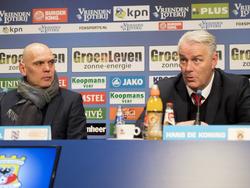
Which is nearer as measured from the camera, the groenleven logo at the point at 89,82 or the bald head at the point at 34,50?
the bald head at the point at 34,50

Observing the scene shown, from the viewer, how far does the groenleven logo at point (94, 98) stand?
473cm

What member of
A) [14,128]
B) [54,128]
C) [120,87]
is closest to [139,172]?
[14,128]

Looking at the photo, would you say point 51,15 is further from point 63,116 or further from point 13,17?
point 63,116

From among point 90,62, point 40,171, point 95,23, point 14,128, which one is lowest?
point 40,171

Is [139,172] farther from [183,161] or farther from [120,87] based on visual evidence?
[120,87]

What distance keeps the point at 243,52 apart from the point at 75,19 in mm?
1644

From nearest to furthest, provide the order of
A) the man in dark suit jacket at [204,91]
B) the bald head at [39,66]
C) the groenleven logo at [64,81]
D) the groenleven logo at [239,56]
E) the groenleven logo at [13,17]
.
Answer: the man in dark suit jacket at [204,91]
the bald head at [39,66]
the groenleven logo at [239,56]
the groenleven logo at [64,81]
the groenleven logo at [13,17]

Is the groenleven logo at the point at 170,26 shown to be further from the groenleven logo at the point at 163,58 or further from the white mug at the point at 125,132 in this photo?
the white mug at the point at 125,132

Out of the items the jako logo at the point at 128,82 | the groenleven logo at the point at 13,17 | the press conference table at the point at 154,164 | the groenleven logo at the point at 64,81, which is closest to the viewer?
the press conference table at the point at 154,164

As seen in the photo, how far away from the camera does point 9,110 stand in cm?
301

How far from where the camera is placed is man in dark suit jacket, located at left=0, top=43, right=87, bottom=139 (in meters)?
2.95

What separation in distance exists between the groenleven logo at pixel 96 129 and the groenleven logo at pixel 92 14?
1.02 metres

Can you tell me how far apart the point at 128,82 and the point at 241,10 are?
4.12 ft

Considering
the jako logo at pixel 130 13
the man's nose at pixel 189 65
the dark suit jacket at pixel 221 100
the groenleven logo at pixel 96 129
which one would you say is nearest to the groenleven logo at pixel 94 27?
the jako logo at pixel 130 13
